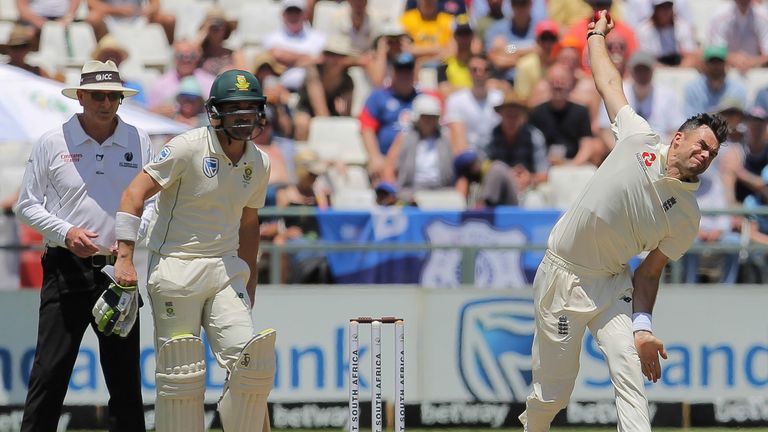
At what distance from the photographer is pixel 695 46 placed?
1434 centimetres

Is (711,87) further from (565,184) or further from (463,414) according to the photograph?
(463,414)

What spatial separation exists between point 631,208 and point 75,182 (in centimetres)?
268

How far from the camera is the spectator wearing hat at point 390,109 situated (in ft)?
A: 40.3

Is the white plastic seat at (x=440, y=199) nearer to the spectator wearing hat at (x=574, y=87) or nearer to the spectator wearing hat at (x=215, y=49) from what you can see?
the spectator wearing hat at (x=574, y=87)

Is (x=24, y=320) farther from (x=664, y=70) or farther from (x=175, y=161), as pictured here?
(x=664, y=70)

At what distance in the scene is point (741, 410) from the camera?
30.9 feet

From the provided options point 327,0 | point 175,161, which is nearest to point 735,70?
point 327,0

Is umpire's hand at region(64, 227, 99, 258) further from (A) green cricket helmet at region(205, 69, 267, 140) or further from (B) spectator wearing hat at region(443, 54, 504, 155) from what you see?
(B) spectator wearing hat at region(443, 54, 504, 155)

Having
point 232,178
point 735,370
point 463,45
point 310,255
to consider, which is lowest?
point 735,370

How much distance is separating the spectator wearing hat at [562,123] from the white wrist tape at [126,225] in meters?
6.45

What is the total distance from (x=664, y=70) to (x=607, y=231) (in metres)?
7.53

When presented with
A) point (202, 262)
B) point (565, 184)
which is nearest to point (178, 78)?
point (565, 184)

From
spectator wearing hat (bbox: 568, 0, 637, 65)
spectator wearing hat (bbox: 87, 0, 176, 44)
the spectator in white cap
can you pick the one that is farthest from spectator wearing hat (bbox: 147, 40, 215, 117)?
spectator wearing hat (bbox: 568, 0, 637, 65)

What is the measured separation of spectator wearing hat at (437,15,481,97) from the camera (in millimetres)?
13062
